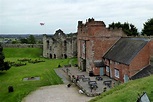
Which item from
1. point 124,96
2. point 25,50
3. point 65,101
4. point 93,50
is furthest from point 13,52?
point 124,96

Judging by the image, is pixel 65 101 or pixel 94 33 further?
pixel 94 33

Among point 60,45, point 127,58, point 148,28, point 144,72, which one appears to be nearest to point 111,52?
point 127,58

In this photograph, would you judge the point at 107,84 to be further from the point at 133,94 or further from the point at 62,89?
the point at 133,94

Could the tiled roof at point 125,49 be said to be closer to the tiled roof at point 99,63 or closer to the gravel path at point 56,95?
the tiled roof at point 99,63

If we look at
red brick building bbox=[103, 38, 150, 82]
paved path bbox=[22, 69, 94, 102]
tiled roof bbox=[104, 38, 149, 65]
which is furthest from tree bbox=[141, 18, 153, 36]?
paved path bbox=[22, 69, 94, 102]

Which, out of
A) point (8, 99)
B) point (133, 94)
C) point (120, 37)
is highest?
point (120, 37)

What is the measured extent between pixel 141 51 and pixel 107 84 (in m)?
6.58

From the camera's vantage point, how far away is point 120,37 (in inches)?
1698

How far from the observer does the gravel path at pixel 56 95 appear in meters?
27.9

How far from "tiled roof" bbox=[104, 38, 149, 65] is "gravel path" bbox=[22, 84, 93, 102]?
8.09 m

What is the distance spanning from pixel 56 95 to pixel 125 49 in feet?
44.5

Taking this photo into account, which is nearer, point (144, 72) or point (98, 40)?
point (144, 72)

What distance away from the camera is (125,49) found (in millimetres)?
37156

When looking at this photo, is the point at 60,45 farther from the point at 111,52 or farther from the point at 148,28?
the point at 111,52
